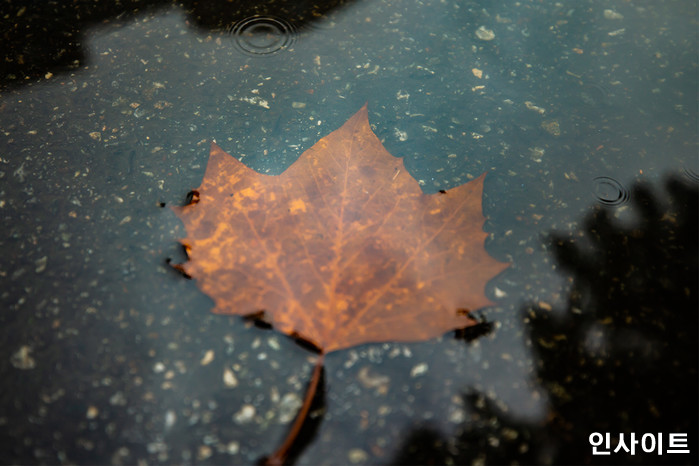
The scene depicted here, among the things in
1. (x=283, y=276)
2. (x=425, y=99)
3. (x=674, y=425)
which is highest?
(x=425, y=99)

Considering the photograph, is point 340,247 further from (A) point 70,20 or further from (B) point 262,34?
(A) point 70,20

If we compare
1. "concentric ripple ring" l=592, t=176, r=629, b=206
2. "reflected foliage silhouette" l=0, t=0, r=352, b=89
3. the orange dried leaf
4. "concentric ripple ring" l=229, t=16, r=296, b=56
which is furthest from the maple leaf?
"reflected foliage silhouette" l=0, t=0, r=352, b=89

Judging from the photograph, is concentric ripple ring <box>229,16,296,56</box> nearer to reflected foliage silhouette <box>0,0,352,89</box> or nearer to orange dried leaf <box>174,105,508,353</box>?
reflected foliage silhouette <box>0,0,352,89</box>

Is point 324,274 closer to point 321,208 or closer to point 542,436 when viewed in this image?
point 321,208

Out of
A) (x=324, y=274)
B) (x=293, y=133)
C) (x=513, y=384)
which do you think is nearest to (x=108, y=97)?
(x=293, y=133)

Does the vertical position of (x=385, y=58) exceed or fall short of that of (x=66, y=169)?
it exceeds it

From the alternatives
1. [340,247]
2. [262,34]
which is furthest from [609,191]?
[262,34]

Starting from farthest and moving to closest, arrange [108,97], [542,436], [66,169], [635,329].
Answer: [108,97]
[66,169]
[635,329]
[542,436]

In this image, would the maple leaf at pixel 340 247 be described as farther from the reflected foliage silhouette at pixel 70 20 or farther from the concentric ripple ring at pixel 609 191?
the reflected foliage silhouette at pixel 70 20
